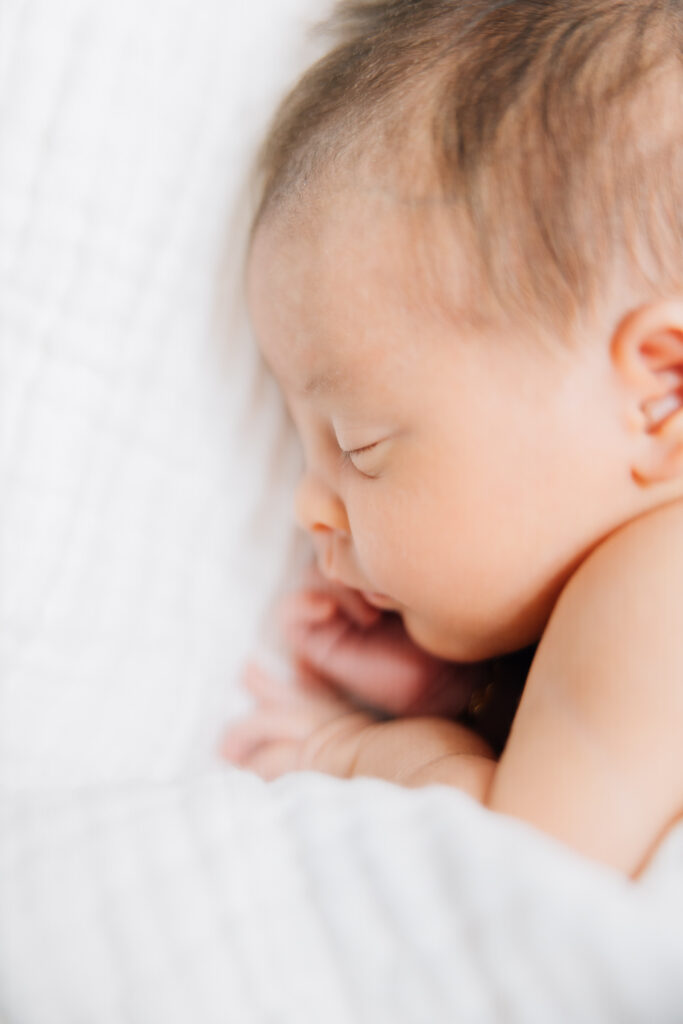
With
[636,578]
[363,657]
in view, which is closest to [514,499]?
[636,578]

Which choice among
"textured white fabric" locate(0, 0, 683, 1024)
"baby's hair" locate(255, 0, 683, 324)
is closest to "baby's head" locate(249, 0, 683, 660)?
"baby's hair" locate(255, 0, 683, 324)

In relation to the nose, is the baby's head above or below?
above

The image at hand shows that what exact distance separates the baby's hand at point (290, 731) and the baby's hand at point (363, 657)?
1.0 inches

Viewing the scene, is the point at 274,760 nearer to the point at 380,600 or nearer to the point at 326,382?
the point at 380,600

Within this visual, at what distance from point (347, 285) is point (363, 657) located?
0.42 m

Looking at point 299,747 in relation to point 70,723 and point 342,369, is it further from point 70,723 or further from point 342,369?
point 342,369

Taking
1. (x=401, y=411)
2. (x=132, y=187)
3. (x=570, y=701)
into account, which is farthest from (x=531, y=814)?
(x=132, y=187)

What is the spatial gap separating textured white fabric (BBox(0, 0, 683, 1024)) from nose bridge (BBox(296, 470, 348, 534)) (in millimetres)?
72

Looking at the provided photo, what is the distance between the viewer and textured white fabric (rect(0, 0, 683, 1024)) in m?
0.66

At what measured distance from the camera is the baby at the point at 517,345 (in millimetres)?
729

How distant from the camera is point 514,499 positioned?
0.81 m

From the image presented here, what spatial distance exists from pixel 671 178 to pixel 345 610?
0.54 metres

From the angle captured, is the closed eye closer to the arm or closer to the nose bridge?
the nose bridge

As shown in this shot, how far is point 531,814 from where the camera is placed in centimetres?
73
